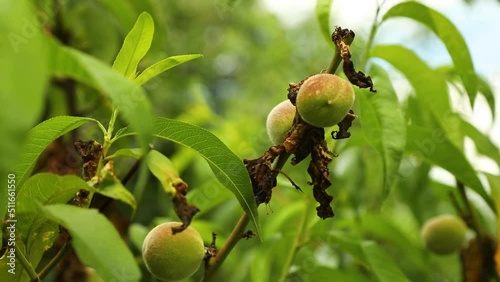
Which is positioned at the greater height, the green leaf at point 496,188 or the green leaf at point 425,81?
the green leaf at point 425,81

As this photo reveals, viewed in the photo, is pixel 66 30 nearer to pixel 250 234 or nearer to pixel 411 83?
pixel 411 83

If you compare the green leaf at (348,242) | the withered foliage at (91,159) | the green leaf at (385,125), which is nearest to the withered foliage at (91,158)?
the withered foliage at (91,159)

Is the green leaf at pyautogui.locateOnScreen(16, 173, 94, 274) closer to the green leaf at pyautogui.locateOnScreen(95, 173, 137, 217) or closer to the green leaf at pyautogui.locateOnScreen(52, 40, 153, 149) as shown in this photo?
the green leaf at pyautogui.locateOnScreen(95, 173, 137, 217)

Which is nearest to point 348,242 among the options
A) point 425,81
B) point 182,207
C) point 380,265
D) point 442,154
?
point 380,265

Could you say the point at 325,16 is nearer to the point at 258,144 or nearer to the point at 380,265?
the point at 380,265

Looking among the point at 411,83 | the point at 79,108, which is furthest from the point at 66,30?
the point at 411,83

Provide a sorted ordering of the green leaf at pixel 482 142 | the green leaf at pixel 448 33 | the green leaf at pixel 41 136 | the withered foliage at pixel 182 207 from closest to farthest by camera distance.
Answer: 1. the withered foliage at pixel 182 207
2. the green leaf at pixel 41 136
3. the green leaf at pixel 448 33
4. the green leaf at pixel 482 142

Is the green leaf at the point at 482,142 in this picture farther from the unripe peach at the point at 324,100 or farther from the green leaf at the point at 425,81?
the unripe peach at the point at 324,100
